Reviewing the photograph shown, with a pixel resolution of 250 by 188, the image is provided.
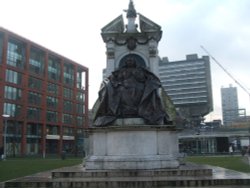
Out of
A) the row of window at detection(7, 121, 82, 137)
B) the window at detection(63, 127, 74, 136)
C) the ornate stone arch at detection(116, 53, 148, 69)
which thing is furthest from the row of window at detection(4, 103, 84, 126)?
the ornate stone arch at detection(116, 53, 148, 69)

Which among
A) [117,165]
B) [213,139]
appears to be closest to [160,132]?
[117,165]

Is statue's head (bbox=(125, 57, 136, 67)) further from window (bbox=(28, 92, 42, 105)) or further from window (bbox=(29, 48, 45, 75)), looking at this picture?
window (bbox=(29, 48, 45, 75))

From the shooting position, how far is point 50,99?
9194cm

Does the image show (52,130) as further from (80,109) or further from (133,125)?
(133,125)

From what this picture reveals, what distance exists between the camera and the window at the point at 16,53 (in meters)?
78.7

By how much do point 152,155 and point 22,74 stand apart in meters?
70.5

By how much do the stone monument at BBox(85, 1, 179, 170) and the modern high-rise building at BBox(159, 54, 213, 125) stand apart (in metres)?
125

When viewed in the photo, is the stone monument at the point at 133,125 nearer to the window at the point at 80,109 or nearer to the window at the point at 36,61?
the window at the point at 36,61

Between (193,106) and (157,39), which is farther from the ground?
(193,106)

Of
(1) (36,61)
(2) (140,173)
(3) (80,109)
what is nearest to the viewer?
(2) (140,173)

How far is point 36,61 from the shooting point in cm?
8750

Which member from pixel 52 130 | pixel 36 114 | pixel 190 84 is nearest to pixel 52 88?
pixel 36 114

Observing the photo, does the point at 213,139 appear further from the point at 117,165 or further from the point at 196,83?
the point at 117,165

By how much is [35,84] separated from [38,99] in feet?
11.8
